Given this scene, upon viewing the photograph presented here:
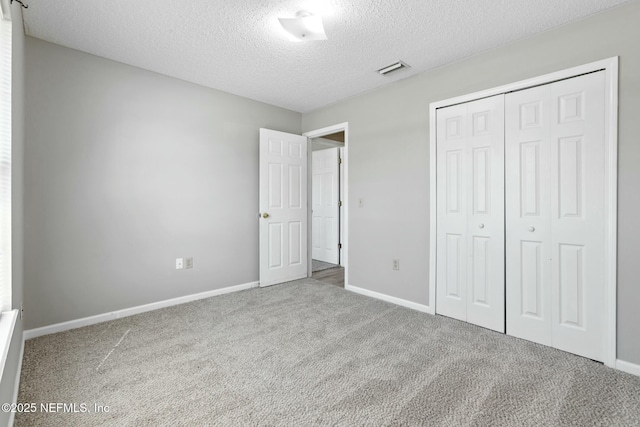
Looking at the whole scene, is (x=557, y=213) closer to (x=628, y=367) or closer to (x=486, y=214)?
(x=486, y=214)

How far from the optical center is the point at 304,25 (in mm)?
2068

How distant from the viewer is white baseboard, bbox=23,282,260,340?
8.18ft

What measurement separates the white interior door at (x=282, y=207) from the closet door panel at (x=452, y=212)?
198 cm

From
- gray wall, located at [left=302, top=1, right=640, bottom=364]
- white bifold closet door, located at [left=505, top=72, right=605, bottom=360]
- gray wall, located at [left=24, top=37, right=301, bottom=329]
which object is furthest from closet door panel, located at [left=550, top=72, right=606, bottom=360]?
gray wall, located at [left=24, top=37, right=301, bottom=329]

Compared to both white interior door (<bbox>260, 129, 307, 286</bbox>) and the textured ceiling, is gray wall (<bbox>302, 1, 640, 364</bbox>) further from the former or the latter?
white interior door (<bbox>260, 129, 307, 286</bbox>)

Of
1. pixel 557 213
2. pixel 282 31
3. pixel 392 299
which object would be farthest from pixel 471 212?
pixel 282 31

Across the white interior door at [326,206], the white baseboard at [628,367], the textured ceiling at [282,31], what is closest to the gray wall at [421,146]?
the white baseboard at [628,367]

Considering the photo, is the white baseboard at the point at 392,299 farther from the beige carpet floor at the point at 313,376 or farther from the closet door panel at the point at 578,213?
the closet door panel at the point at 578,213

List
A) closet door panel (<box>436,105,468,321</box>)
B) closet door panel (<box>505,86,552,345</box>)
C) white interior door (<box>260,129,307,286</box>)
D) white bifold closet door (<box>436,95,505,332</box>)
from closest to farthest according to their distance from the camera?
closet door panel (<box>505,86,552,345</box>), white bifold closet door (<box>436,95,505,332</box>), closet door panel (<box>436,105,468,321</box>), white interior door (<box>260,129,307,286</box>)

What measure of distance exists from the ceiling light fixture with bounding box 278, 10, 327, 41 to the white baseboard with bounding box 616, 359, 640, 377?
303cm

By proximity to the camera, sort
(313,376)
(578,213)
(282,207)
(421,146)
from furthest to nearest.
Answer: (282,207), (421,146), (578,213), (313,376)

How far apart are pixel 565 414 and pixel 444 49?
2693 millimetres

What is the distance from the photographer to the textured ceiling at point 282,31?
2.06 metres

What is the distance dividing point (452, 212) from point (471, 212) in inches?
6.9
